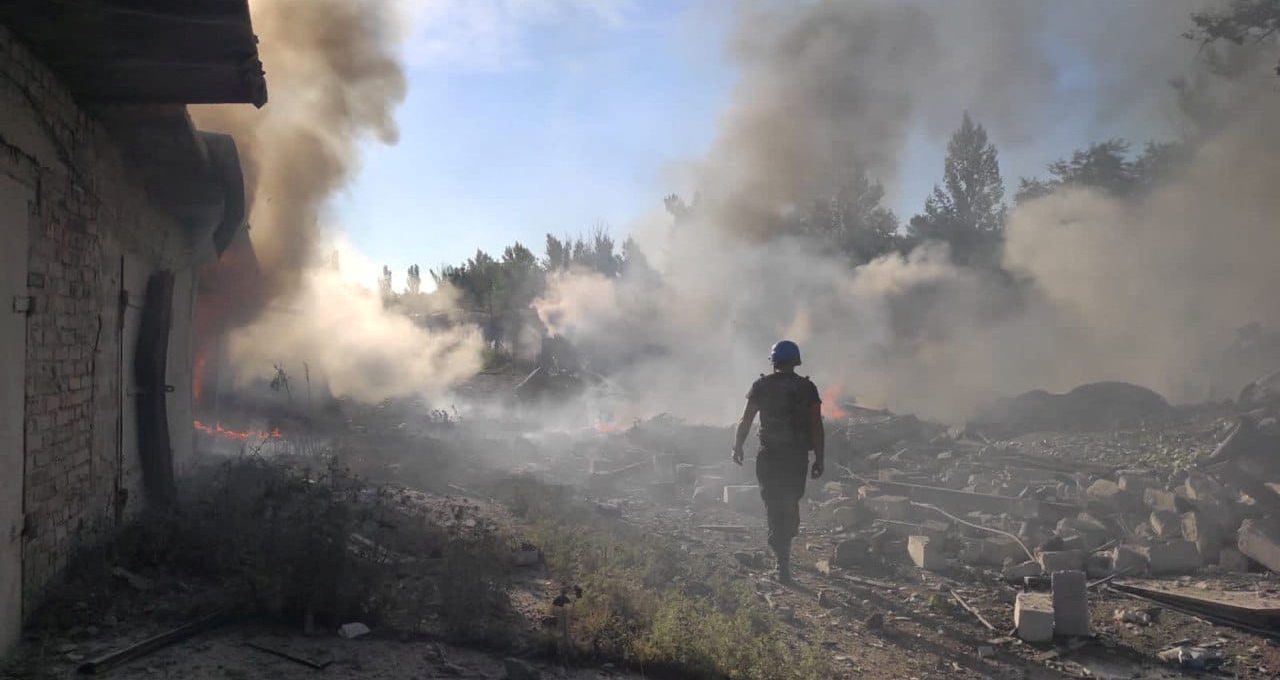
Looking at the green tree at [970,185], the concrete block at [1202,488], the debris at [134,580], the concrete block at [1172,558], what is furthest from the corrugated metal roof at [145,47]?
the green tree at [970,185]

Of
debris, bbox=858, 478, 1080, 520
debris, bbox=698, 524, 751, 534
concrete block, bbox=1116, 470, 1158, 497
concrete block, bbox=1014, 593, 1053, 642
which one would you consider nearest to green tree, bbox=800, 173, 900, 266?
debris, bbox=858, 478, 1080, 520

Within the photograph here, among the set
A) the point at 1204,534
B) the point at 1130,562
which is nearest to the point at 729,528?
the point at 1130,562

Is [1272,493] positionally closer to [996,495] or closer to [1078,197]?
[996,495]

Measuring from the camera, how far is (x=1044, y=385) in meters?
22.6

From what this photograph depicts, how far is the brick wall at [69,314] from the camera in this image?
4285 mm

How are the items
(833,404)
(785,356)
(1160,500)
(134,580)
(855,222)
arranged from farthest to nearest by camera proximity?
(855,222) < (833,404) < (1160,500) < (785,356) < (134,580)

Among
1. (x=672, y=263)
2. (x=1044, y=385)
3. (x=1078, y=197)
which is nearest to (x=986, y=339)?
(x=1044, y=385)

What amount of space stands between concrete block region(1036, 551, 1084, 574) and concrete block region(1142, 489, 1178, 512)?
6.77 ft

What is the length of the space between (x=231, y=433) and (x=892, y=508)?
31.9 feet

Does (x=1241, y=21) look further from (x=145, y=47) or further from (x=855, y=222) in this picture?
(x=145, y=47)

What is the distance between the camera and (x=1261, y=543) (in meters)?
6.36

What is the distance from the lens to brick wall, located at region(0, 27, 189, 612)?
4.29 m

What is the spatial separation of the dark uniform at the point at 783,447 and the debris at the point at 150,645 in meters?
3.87

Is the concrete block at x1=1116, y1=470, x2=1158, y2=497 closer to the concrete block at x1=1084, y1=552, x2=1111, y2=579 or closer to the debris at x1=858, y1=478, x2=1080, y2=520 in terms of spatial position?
the debris at x1=858, y1=478, x2=1080, y2=520
